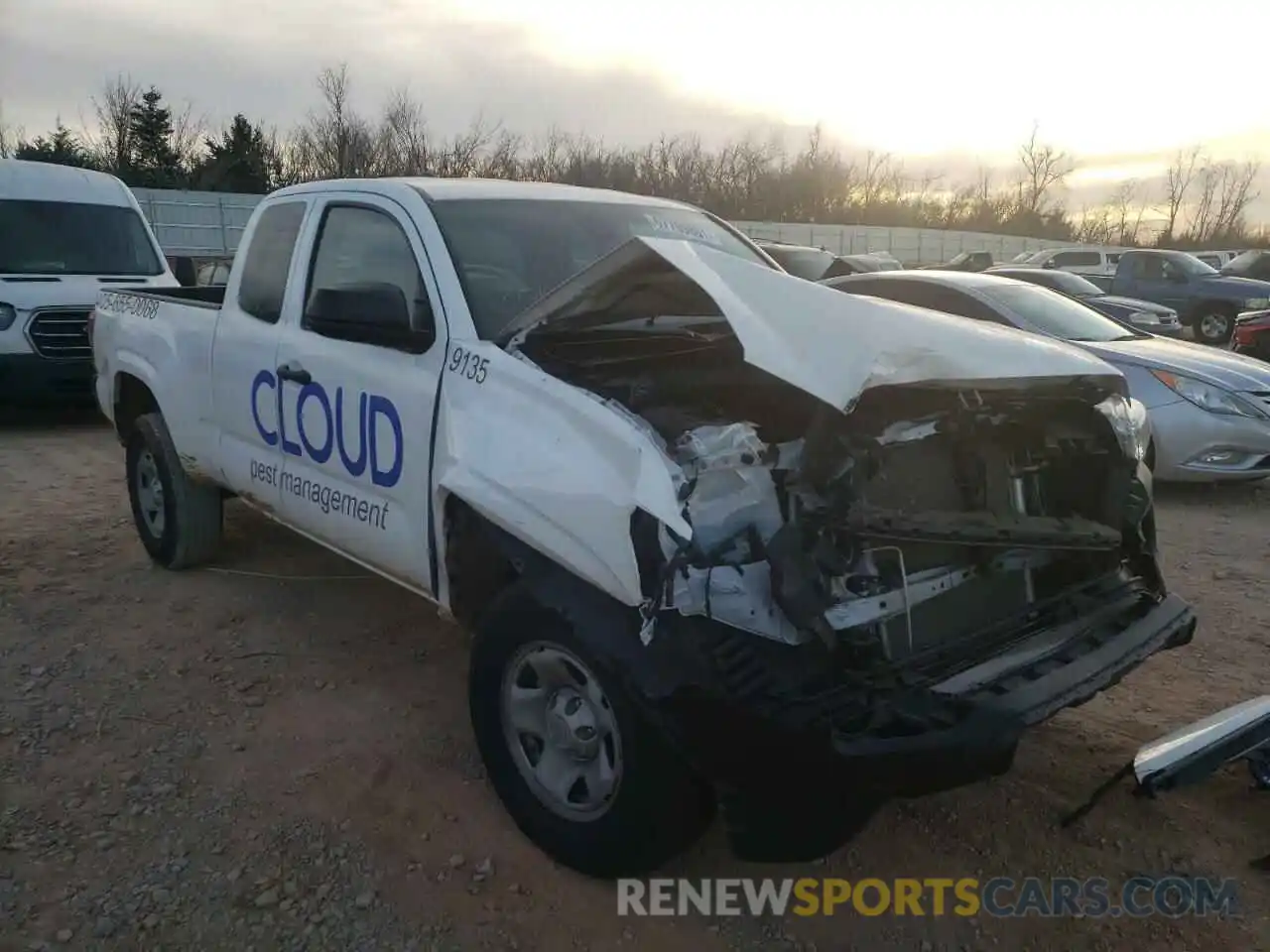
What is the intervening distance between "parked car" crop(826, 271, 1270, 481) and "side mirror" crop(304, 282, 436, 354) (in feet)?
15.9

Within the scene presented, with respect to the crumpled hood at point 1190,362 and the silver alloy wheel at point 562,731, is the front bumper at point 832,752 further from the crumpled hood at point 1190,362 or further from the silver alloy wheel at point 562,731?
the crumpled hood at point 1190,362

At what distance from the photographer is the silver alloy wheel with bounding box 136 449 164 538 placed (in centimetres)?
532

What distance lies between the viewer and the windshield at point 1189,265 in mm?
18250

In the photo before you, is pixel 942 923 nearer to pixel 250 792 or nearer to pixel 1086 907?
pixel 1086 907

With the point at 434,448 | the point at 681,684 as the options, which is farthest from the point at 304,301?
the point at 681,684

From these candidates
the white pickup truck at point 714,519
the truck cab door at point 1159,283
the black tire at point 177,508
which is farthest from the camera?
the truck cab door at point 1159,283

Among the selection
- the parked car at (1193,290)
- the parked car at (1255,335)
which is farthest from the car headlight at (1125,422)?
the parked car at (1193,290)

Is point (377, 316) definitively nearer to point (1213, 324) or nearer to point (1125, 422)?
point (1125, 422)

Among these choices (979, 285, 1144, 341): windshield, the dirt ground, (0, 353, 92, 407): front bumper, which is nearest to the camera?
the dirt ground

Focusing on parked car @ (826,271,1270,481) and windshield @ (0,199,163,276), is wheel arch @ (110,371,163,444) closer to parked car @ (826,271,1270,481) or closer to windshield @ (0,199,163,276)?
windshield @ (0,199,163,276)

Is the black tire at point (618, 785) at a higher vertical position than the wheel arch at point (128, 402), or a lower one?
lower

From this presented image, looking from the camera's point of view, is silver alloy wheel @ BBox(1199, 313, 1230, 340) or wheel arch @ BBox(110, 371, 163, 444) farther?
silver alloy wheel @ BBox(1199, 313, 1230, 340)
